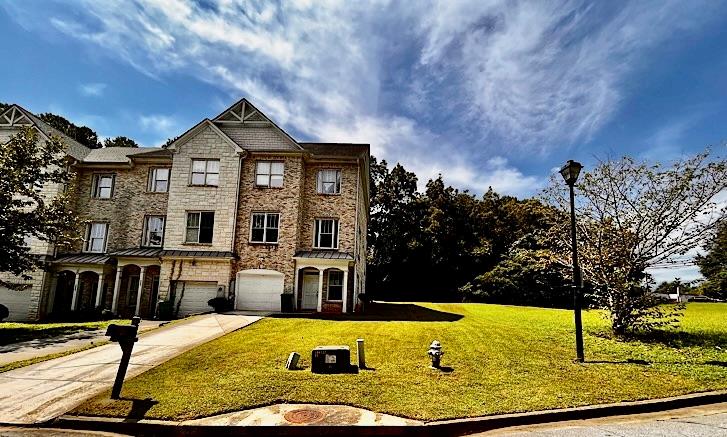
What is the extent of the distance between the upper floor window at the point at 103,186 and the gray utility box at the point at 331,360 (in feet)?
71.8

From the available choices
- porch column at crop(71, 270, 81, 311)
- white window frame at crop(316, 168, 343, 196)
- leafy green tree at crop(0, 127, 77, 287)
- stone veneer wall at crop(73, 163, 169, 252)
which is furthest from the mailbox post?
porch column at crop(71, 270, 81, 311)

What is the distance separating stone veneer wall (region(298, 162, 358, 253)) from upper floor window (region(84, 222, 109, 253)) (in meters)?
12.2

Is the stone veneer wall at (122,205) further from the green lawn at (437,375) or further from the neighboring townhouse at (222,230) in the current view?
the green lawn at (437,375)

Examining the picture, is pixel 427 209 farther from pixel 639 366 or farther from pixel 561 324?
pixel 639 366

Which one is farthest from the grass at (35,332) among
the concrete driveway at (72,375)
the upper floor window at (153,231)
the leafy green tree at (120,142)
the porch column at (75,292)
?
the leafy green tree at (120,142)

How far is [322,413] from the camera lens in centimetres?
626

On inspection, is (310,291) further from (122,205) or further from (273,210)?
(122,205)

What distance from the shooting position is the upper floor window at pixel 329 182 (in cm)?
2248

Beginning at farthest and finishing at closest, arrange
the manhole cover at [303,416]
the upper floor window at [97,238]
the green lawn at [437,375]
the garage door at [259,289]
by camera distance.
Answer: the upper floor window at [97,238], the garage door at [259,289], the green lawn at [437,375], the manhole cover at [303,416]

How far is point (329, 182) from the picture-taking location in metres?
22.6

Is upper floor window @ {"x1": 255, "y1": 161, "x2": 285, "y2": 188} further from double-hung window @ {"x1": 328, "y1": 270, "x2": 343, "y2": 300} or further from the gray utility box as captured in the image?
the gray utility box

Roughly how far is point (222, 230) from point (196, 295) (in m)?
3.66

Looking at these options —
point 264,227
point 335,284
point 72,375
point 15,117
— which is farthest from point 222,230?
point 15,117

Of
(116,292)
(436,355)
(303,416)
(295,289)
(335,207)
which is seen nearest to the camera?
(303,416)
